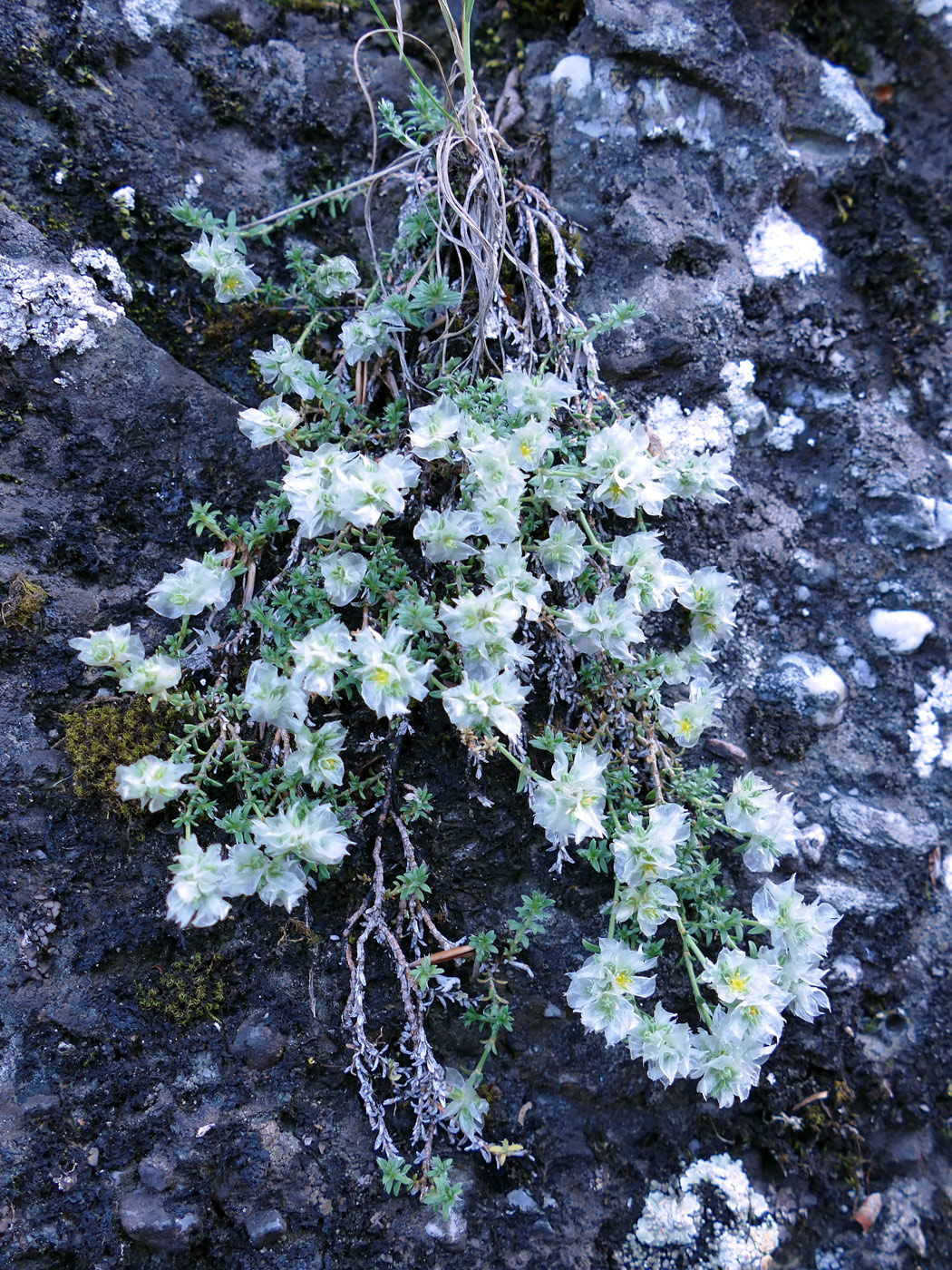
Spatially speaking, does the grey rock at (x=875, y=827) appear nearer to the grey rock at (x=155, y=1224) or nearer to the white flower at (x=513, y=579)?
the white flower at (x=513, y=579)

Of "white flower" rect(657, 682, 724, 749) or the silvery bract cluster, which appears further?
"white flower" rect(657, 682, 724, 749)

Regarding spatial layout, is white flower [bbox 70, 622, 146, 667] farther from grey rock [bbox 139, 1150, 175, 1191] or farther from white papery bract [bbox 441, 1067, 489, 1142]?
white papery bract [bbox 441, 1067, 489, 1142]

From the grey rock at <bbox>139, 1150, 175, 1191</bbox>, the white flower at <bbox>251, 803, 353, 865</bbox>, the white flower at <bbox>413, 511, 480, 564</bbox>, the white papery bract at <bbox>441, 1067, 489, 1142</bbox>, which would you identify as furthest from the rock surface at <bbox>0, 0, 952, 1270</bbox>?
the white flower at <bbox>413, 511, 480, 564</bbox>

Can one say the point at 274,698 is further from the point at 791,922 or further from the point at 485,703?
the point at 791,922

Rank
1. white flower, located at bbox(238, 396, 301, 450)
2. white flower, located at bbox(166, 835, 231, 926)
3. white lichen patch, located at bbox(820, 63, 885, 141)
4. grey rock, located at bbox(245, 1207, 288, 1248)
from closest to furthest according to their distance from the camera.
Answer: white flower, located at bbox(166, 835, 231, 926)
grey rock, located at bbox(245, 1207, 288, 1248)
white flower, located at bbox(238, 396, 301, 450)
white lichen patch, located at bbox(820, 63, 885, 141)

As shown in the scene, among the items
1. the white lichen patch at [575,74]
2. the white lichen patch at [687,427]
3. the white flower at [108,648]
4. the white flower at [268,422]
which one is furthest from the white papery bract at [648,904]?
the white lichen patch at [575,74]

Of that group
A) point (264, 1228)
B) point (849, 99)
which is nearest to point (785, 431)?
point (849, 99)
